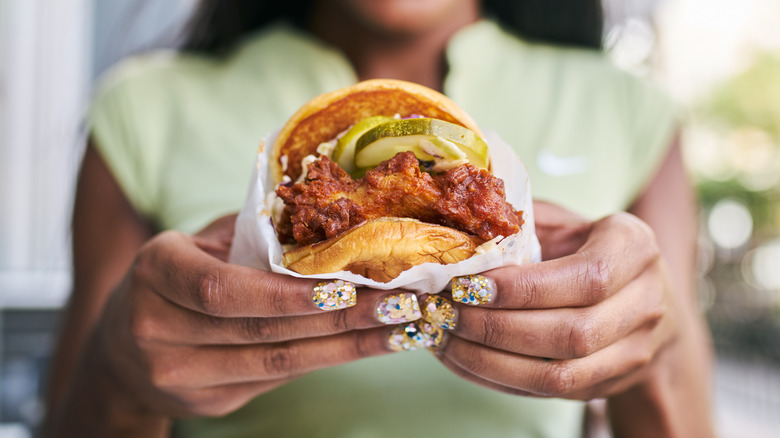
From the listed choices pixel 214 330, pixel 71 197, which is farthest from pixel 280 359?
pixel 71 197

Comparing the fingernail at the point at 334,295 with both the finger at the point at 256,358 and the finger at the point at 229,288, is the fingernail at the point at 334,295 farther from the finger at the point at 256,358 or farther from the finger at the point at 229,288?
the finger at the point at 256,358

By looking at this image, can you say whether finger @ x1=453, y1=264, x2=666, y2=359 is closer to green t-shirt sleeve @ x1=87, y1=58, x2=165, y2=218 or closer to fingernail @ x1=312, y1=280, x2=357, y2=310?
fingernail @ x1=312, y1=280, x2=357, y2=310

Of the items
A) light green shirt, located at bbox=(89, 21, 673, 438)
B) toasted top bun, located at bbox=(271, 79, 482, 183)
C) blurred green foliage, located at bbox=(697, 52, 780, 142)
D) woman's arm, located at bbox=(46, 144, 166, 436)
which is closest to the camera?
toasted top bun, located at bbox=(271, 79, 482, 183)

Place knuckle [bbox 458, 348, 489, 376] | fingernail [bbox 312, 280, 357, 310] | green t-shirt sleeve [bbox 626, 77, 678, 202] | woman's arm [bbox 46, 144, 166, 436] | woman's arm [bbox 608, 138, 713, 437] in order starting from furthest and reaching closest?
green t-shirt sleeve [bbox 626, 77, 678, 202] < woman's arm [bbox 46, 144, 166, 436] < woman's arm [bbox 608, 138, 713, 437] < knuckle [bbox 458, 348, 489, 376] < fingernail [bbox 312, 280, 357, 310]

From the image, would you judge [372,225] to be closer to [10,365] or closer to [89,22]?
[10,365]

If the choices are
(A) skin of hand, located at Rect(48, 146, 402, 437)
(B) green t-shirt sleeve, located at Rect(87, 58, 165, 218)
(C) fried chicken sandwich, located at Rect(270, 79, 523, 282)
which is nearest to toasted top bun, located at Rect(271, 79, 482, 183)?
(C) fried chicken sandwich, located at Rect(270, 79, 523, 282)
